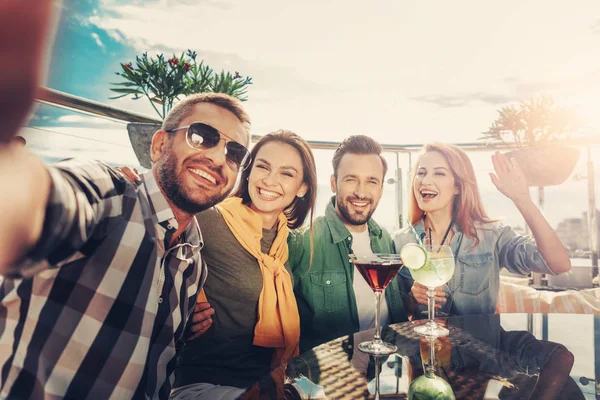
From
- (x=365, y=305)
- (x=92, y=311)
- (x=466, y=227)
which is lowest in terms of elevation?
(x=365, y=305)

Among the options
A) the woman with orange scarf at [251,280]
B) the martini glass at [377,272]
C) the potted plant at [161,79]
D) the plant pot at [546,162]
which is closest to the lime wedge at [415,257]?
the martini glass at [377,272]

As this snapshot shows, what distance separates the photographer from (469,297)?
8.38 feet

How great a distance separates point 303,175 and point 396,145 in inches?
45.0

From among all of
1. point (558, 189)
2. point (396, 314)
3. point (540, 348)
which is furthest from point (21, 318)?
point (558, 189)

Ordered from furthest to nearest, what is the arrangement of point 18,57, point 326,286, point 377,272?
1. point 326,286
2. point 377,272
3. point 18,57

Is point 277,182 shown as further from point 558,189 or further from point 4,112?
point 558,189

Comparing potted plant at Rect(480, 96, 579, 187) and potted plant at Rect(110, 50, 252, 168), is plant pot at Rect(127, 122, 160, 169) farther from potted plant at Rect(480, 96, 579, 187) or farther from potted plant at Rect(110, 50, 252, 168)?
potted plant at Rect(480, 96, 579, 187)

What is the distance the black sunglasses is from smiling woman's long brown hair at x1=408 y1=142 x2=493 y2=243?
4.57ft

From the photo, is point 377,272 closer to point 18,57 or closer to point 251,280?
point 251,280

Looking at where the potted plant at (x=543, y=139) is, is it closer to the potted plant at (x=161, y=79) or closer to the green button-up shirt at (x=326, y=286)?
the green button-up shirt at (x=326, y=286)

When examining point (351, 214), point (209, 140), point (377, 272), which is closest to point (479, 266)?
point (351, 214)

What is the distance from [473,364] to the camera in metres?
1.17

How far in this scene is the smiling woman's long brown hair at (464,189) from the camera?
2596mm

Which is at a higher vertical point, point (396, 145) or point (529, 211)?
point (396, 145)
